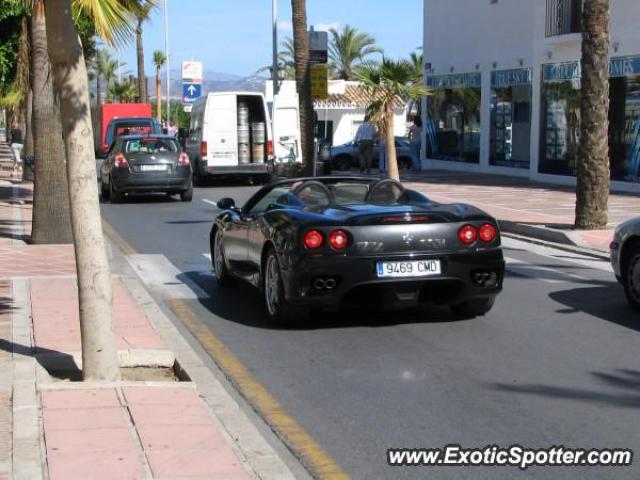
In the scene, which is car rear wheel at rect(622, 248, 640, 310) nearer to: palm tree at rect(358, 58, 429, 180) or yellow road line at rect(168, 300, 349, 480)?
yellow road line at rect(168, 300, 349, 480)

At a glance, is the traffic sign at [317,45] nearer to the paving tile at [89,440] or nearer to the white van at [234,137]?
the white van at [234,137]

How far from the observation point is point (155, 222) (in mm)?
19719

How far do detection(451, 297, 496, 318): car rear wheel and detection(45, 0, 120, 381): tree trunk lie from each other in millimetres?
3776

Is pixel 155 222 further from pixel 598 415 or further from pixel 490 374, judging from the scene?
pixel 598 415

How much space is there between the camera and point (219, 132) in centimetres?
2941

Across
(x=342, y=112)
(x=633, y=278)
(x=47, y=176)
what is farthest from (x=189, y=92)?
(x=633, y=278)

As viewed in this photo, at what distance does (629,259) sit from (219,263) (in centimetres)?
442

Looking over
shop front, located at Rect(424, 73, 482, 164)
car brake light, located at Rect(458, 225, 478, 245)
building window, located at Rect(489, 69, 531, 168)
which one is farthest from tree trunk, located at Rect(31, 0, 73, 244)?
shop front, located at Rect(424, 73, 482, 164)

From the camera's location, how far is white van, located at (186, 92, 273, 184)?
96.4ft

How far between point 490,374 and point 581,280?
16.7 feet

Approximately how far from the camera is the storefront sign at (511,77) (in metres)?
31.1

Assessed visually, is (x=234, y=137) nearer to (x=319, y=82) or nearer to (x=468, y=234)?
(x=319, y=82)

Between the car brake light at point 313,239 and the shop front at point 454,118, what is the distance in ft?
83.8

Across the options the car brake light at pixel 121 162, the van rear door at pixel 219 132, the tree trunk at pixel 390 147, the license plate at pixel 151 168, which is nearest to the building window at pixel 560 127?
the tree trunk at pixel 390 147
